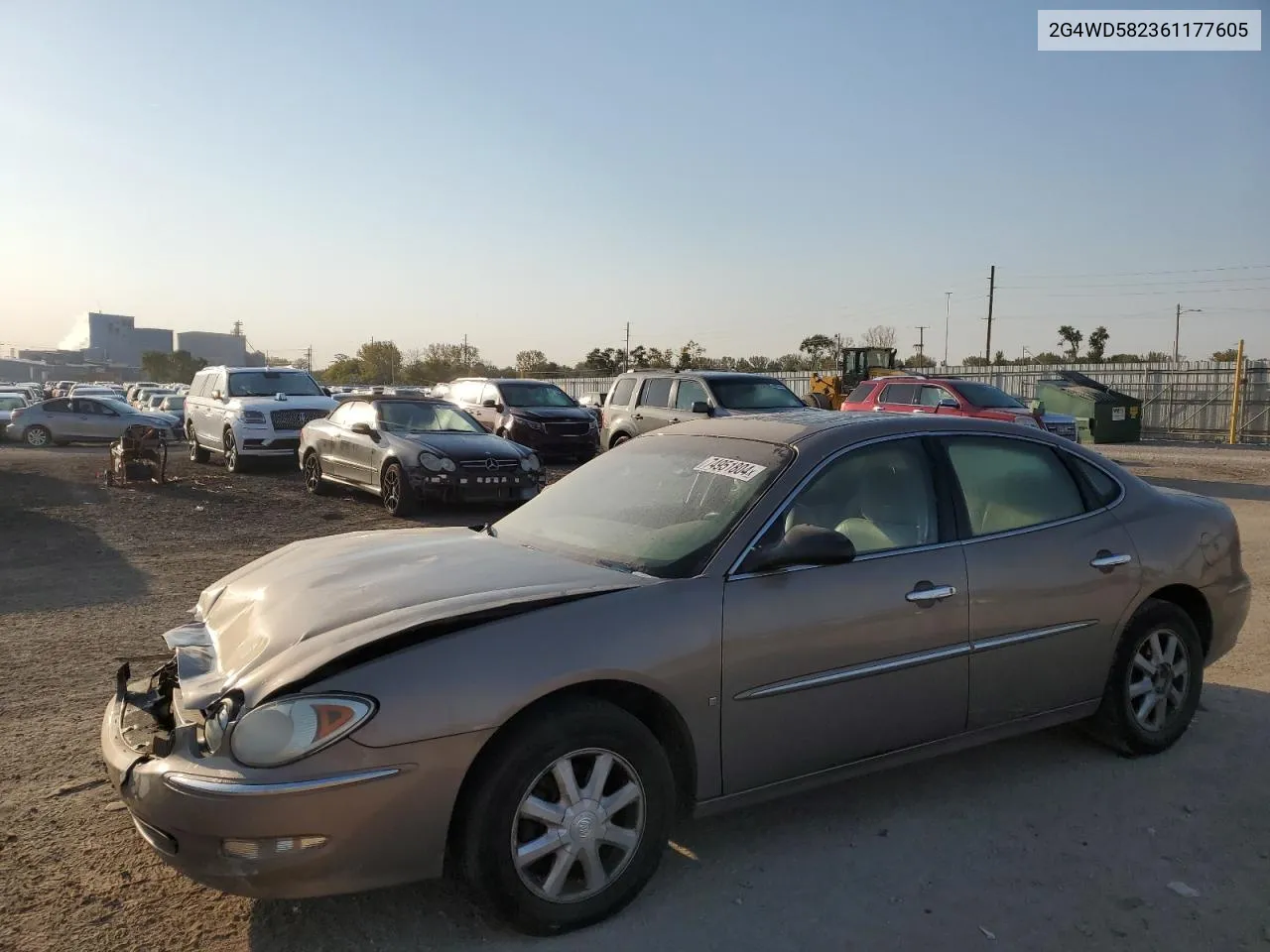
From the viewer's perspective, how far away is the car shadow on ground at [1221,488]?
48.1 ft

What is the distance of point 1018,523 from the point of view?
4082 millimetres

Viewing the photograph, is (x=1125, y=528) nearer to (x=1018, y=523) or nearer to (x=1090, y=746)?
(x=1018, y=523)

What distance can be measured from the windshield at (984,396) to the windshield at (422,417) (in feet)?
30.3

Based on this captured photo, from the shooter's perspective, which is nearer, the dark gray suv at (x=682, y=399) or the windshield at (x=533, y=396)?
the dark gray suv at (x=682, y=399)

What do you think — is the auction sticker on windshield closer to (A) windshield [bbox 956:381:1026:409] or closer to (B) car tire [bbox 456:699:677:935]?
(B) car tire [bbox 456:699:677:935]

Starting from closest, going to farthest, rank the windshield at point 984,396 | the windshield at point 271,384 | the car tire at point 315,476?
the car tire at point 315,476 < the windshield at point 984,396 < the windshield at point 271,384

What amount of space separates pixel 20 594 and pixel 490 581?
231 inches

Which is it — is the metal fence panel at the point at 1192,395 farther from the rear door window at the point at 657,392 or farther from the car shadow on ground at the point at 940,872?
the car shadow on ground at the point at 940,872

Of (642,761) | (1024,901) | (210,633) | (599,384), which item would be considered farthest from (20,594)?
(599,384)

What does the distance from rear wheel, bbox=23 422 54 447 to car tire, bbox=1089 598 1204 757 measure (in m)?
29.9

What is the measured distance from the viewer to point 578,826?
2.90 m

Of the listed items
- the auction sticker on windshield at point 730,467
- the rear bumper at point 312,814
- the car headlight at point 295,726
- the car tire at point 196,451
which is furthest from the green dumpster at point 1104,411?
the car headlight at point 295,726

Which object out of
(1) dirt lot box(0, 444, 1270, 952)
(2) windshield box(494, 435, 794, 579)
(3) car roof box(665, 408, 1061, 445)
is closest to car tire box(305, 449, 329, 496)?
(1) dirt lot box(0, 444, 1270, 952)

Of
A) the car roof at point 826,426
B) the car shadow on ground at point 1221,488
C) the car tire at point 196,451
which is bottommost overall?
the car shadow on ground at point 1221,488
